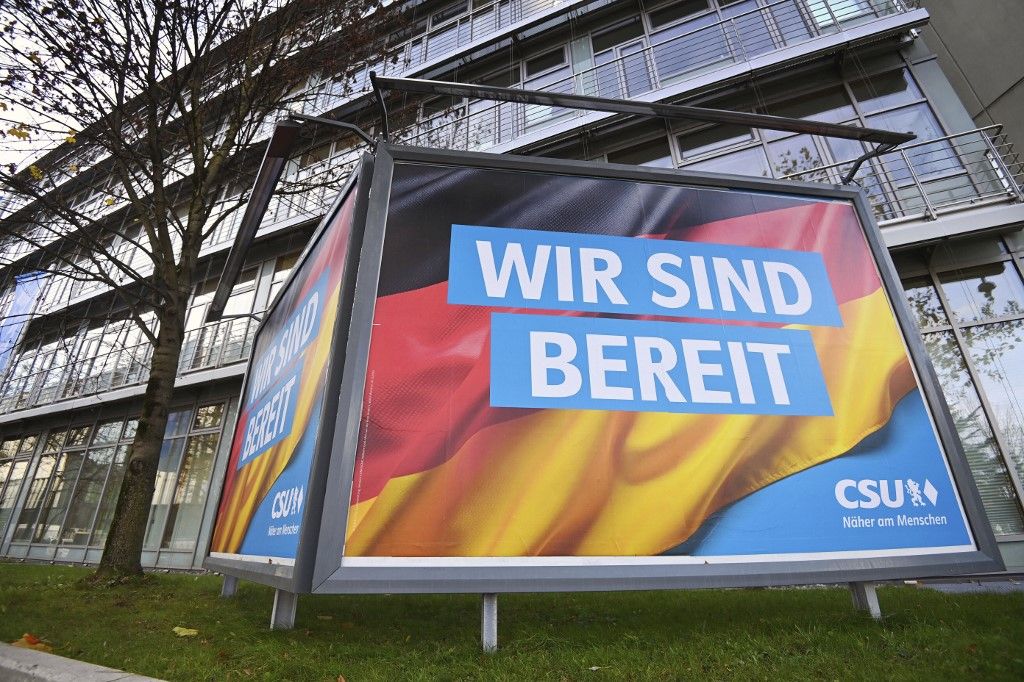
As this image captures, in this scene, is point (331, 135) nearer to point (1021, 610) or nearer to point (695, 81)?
point (695, 81)

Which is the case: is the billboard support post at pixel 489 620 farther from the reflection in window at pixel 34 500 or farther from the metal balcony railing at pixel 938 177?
the reflection in window at pixel 34 500

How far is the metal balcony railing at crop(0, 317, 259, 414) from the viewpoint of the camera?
12.9m

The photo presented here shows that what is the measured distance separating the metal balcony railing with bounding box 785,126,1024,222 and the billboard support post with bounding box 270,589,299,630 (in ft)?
28.2

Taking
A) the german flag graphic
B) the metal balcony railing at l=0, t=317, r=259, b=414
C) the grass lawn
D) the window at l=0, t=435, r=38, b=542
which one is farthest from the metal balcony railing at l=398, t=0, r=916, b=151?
the window at l=0, t=435, r=38, b=542

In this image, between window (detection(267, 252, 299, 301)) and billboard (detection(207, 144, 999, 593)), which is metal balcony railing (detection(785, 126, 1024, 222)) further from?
window (detection(267, 252, 299, 301))

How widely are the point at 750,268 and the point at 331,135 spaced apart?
1167 centimetres

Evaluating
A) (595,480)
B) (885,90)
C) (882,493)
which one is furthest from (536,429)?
(885,90)

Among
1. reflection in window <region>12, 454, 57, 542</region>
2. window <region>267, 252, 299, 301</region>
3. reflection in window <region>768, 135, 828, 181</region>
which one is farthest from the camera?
reflection in window <region>12, 454, 57, 542</region>

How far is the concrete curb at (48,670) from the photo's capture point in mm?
2697

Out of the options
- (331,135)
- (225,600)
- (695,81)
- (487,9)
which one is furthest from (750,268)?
(487,9)

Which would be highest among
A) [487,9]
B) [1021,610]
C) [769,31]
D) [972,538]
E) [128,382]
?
[487,9]

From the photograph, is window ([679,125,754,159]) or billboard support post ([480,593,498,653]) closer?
billboard support post ([480,593,498,653])

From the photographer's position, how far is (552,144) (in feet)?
36.9

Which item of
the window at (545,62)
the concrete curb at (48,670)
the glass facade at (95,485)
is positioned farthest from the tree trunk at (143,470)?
the window at (545,62)
